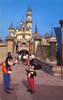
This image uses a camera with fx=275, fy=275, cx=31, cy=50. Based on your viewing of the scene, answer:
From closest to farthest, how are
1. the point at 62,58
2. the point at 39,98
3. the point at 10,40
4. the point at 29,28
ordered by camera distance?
1. the point at 39,98
2. the point at 62,58
3. the point at 10,40
4. the point at 29,28

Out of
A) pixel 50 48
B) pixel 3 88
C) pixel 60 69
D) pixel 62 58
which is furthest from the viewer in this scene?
pixel 50 48

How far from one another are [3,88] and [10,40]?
77.4 ft

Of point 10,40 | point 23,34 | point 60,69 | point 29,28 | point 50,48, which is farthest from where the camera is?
point 29,28

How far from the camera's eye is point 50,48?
87.8 feet

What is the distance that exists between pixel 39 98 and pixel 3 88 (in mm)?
2525

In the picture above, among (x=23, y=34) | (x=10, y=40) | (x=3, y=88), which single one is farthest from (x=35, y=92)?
(x=23, y=34)

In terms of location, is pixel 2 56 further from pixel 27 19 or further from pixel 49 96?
pixel 27 19

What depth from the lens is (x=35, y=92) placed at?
33.8 ft

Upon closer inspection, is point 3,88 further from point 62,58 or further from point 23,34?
point 23,34

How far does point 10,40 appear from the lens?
113ft

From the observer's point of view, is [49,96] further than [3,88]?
No

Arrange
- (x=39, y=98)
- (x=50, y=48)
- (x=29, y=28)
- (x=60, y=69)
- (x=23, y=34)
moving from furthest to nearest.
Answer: (x=29, y=28)
(x=23, y=34)
(x=50, y=48)
(x=60, y=69)
(x=39, y=98)

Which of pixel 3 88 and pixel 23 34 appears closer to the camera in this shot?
pixel 3 88

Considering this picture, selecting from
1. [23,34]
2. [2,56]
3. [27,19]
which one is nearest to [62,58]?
[2,56]
